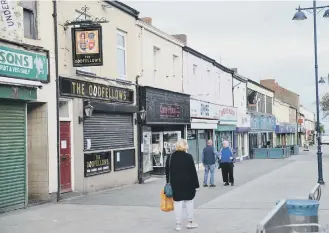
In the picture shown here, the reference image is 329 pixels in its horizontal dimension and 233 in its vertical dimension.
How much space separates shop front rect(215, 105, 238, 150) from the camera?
31906 millimetres

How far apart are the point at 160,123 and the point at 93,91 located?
5.72 metres

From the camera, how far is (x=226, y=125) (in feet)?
109

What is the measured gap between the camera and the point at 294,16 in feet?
60.9

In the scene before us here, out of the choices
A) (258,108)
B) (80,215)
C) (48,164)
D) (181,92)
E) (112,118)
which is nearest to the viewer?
(80,215)

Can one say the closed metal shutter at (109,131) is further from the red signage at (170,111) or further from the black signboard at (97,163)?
the red signage at (170,111)

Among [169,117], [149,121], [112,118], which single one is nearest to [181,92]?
Result: [169,117]

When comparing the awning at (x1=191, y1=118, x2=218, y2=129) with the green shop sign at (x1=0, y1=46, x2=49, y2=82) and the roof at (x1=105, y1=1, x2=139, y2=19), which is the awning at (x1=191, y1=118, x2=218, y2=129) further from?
the green shop sign at (x1=0, y1=46, x2=49, y2=82)

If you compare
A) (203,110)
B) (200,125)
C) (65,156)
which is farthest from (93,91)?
(203,110)

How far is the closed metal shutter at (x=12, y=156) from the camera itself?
1205cm

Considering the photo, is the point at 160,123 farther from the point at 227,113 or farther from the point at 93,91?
the point at 227,113

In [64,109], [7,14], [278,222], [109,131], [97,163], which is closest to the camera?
[278,222]

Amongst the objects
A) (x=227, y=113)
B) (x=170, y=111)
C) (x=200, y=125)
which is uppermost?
(x=227, y=113)

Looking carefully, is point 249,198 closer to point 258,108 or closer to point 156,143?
point 156,143

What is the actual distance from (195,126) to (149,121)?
255 inches
